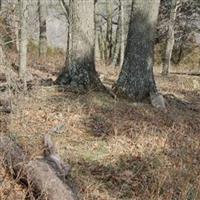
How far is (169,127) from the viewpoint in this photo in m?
9.37

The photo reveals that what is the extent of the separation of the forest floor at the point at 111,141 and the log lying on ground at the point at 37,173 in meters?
0.16

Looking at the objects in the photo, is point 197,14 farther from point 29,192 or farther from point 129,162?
point 29,192

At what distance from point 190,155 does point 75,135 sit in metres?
1.99

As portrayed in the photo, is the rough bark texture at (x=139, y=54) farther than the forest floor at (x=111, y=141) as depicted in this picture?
Yes

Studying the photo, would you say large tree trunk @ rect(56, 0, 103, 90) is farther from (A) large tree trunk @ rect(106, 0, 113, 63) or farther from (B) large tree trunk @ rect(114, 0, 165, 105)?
(A) large tree trunk @ rect(106, 0, 113, 63)

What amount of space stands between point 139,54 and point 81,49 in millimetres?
1275

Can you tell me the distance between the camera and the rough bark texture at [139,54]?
10.5 meters

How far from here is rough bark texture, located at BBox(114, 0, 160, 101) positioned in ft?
34.4

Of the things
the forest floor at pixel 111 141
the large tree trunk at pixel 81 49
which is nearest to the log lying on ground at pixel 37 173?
the forest floor at pixel 111 141

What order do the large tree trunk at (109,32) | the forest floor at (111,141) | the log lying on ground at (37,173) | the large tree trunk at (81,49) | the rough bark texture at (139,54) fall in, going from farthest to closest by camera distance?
1. the large tree trunk at (109,32)
2. the rough bark texture at (139,54)
3. the large tree trunk at (81,49)
4. the forest floor at (111,141)
5. the log lying on ground at (37,173)

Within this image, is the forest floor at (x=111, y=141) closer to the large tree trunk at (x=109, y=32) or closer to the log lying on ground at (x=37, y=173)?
the log lying on ground at (x=37, y=173)

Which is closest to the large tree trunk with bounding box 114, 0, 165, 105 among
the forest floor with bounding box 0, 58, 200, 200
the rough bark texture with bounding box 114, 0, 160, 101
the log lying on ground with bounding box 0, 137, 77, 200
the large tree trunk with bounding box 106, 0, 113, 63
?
the rough bark texture with bounding box 114, 0, 160, 101

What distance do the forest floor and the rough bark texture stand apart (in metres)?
0.36

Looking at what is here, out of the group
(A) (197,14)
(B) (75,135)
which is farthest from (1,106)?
(A) (197,14)
